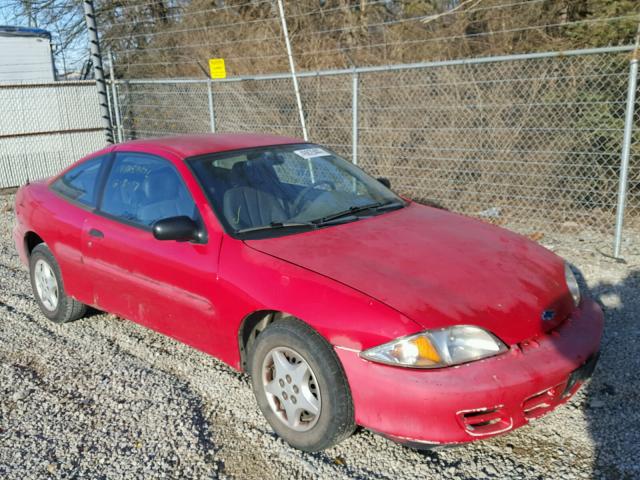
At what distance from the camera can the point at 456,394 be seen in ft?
8.84

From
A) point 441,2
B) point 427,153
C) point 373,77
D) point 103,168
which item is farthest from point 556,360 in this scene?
point 441,2

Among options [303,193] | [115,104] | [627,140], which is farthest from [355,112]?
[115,104]

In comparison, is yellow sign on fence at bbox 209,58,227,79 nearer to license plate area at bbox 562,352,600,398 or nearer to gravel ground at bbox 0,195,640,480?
gravel ground at bbox 0,195,640,480

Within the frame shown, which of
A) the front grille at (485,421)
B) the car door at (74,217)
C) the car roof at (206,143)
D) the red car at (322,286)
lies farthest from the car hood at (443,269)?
the car door at (74,217)

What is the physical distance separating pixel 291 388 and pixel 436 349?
2.63ft

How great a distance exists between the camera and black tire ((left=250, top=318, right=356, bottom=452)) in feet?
9.53

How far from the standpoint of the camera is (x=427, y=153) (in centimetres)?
815

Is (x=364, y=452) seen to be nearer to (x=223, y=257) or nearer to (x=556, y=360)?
(x=556, y=360)

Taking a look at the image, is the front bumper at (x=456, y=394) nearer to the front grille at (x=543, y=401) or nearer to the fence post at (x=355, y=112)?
the front grille at (x=543, y=401)

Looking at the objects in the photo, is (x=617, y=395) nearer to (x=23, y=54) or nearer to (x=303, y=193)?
(x=303, y=193)

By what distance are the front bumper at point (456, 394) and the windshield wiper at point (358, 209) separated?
3.82 ft

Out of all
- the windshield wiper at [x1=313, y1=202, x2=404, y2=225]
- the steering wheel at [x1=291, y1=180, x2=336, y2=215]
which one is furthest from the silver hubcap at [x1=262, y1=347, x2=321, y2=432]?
the steering wheel at [x1=291, y1=180, x2=336, y2=215]

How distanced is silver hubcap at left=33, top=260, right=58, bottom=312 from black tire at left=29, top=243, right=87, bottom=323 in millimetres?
27

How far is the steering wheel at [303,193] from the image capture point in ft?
13.0
